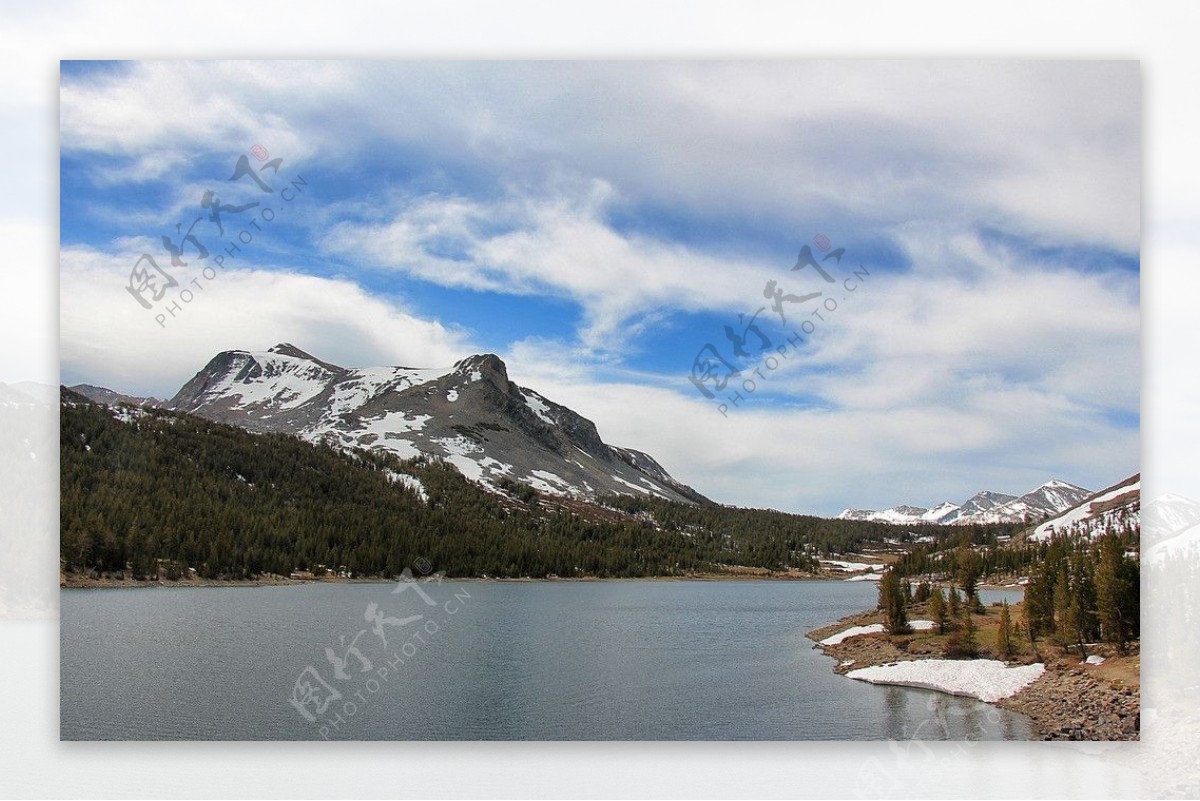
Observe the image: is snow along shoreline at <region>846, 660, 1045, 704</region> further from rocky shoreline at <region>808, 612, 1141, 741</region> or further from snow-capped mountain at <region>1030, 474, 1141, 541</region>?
snow-capped mountain at <region>1030, 474, 1141, 541</region>

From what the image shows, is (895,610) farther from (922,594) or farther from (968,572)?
(968,572)

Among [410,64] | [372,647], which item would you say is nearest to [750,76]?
[410,64]

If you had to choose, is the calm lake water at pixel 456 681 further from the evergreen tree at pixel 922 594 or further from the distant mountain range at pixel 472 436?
the distant mountain range at pixel 472 436

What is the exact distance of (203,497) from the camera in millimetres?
62219

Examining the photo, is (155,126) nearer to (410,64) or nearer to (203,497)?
(410,64)

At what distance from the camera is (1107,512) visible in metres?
25.1

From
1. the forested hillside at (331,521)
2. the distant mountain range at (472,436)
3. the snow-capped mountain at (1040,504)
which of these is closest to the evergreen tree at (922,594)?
the snow-capped mountain at (1040,504)

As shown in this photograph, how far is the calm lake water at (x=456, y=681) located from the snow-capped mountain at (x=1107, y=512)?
3.57 metres

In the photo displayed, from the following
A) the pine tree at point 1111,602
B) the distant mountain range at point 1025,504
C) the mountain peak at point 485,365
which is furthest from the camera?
the mountain peak at point 485,365

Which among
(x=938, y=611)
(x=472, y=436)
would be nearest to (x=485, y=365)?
(x=938, y=611)
